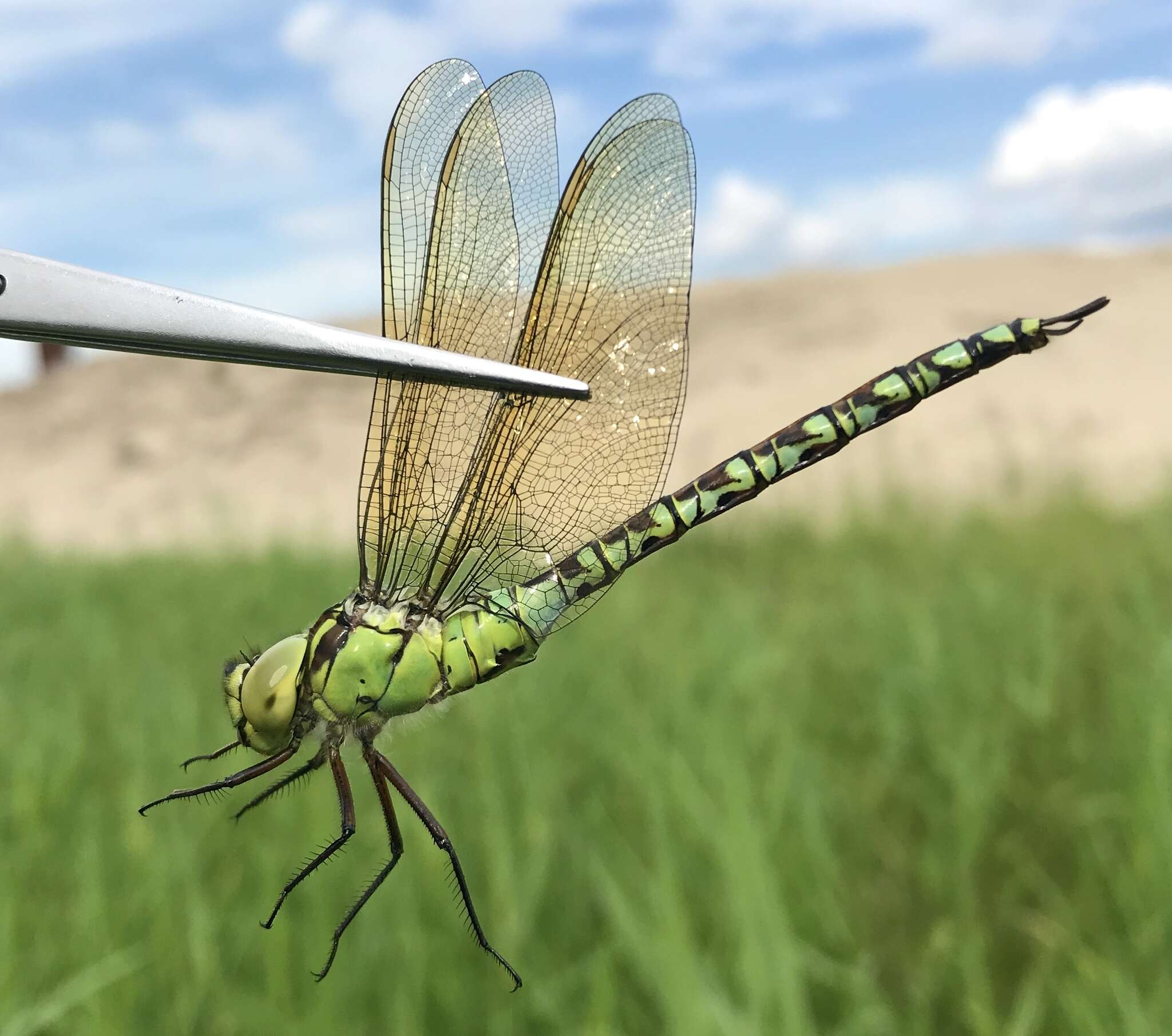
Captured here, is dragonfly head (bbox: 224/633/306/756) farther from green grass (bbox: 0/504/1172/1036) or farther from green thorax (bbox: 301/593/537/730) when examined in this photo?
green grass (bbox: 0/504/1172/1036)

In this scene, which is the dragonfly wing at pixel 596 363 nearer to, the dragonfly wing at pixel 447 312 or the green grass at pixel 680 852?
the dragonfly wing at pixel 447 312

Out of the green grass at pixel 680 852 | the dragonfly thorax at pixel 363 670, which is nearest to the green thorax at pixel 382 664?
the dragonfly thorax at pixel 363 670

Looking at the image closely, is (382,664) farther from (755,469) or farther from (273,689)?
(755,469)

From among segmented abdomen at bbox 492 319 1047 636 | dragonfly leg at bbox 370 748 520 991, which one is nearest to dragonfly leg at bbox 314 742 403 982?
dragonfly leg at bbox 370 748 520 991

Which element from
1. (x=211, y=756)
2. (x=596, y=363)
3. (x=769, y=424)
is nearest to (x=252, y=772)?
(x=211, y=756)

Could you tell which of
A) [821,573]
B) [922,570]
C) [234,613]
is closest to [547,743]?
[234,613]

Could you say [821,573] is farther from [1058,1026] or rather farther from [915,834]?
[1058,1026]
